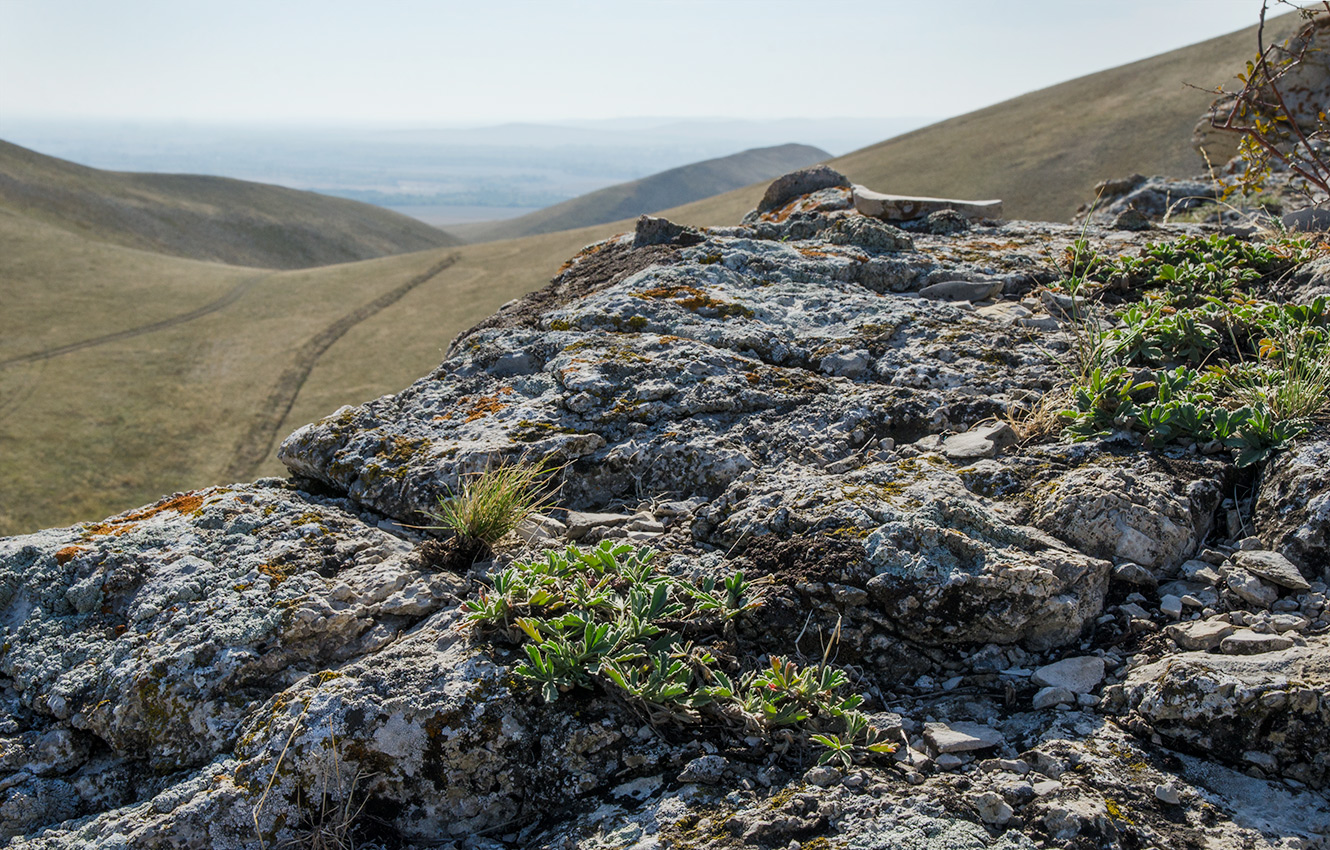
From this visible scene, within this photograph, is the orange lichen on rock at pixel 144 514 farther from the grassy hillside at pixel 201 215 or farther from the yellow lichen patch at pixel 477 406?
the grassy hillside at pixel 201 215

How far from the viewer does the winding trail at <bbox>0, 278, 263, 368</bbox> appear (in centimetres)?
3900

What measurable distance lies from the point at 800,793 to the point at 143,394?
1672 inches

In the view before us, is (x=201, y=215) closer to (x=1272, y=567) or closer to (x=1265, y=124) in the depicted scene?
(x=1265, y=124)

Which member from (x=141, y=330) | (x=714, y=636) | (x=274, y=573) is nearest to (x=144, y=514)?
(x=274, y=573)

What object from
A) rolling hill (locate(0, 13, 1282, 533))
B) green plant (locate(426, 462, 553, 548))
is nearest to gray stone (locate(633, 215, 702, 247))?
green plant (locate(426, 462, 553, 548))

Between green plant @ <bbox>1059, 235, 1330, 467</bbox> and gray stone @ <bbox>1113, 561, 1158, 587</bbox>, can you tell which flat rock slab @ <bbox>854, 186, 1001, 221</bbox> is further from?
gray stone @ <bbox>1113, 561, 1158, 587</bbox>

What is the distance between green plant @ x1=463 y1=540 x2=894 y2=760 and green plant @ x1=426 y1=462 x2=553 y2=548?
1.01ft

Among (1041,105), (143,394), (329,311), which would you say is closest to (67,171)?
(329,311)

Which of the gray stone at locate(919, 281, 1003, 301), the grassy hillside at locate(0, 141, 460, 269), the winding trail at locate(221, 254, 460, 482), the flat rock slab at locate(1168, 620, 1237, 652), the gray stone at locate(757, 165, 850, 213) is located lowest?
the winding trail at locate(221, 254, 460, 482)

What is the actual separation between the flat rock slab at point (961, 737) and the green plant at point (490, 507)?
2.02 meters

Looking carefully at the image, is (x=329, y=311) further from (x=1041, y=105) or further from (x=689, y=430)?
(x=1041, y=105)

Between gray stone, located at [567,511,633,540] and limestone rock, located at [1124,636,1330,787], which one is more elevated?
gray stone, located at [567,511,633,540]

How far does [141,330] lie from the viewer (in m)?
44.0

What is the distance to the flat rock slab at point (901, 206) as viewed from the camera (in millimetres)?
7250
